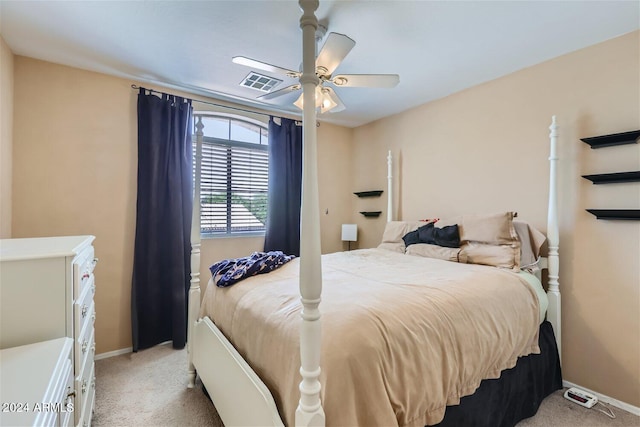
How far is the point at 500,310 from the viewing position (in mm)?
1640

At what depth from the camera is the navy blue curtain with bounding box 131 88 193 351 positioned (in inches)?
104

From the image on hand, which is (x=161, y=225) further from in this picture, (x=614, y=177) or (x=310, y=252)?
(x=614, y=177)

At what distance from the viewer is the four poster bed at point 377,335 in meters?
0.93

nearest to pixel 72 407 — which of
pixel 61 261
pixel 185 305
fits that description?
pixel 61 261

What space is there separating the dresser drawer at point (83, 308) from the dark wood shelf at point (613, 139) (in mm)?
3292

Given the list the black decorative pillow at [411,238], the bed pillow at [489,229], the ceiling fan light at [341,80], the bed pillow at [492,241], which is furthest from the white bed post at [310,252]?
the black decorative pillow at [411,238]

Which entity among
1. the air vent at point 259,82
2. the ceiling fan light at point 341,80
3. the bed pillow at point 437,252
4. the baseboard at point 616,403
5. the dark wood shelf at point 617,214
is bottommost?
the baseboard at point 616,403

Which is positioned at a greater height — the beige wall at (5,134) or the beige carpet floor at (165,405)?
the beige wall at (5,134)

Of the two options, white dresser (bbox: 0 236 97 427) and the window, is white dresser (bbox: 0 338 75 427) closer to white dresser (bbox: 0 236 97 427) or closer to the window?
→ white dresser (bbox: 0 236 97 427)

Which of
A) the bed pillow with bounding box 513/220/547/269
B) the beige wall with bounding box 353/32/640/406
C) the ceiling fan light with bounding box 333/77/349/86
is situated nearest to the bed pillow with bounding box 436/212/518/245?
the bed pillow with bounding box 513/220/547/269

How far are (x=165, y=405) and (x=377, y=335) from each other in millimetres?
1672

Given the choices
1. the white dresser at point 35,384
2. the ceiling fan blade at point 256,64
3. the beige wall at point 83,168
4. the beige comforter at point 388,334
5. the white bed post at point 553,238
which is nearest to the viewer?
the white dresser at point 35,384

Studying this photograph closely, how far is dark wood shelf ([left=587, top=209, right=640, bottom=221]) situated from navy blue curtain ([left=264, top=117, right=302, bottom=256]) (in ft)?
8.98

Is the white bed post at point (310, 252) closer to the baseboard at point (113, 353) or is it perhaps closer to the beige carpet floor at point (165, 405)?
the beige carpet floor at point (165, 405)
